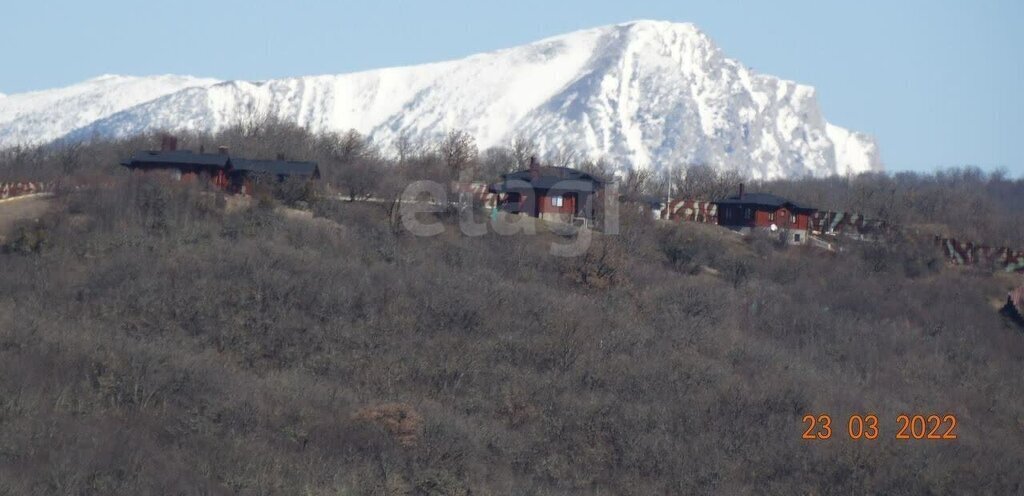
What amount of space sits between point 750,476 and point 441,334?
932 cm

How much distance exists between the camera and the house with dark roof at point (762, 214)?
66125 mm

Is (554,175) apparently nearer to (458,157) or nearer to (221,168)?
(458,157)

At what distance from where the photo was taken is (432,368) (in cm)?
3072

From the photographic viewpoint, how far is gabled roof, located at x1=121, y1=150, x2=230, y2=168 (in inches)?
2052

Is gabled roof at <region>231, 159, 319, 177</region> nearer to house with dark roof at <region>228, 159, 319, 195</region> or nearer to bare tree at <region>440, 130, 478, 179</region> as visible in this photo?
house with dark roof at <region>228, 159, 319, 195</region>

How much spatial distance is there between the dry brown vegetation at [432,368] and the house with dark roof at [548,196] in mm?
10818

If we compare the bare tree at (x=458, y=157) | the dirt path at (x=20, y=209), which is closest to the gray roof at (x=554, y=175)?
the bare tree at (x=458, y=157)

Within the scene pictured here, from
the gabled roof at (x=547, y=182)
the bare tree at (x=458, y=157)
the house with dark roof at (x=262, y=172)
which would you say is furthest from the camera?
the bare tree at (x=458, y=157)

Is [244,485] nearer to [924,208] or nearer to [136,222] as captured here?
[136,222]

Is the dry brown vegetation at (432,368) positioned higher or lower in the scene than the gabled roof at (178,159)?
lower

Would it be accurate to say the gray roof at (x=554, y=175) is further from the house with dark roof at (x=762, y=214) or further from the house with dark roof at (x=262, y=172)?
the house with dark roof at (x=262, y=172)

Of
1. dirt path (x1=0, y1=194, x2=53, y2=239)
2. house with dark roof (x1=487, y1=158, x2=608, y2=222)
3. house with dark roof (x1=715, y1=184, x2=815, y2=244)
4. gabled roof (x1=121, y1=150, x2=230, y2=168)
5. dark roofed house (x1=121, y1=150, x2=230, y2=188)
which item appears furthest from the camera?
house with dark roof (x1=715, y1=184, x2=815, y2=244)

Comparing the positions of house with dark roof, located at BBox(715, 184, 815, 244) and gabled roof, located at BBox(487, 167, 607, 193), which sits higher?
gabled roof, located at BBox(487, 167, 607, 193)

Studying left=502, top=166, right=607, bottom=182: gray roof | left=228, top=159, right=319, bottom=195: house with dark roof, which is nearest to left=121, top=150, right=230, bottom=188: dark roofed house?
left=228, top=159, right=319, bottom=195: house with dark roof
